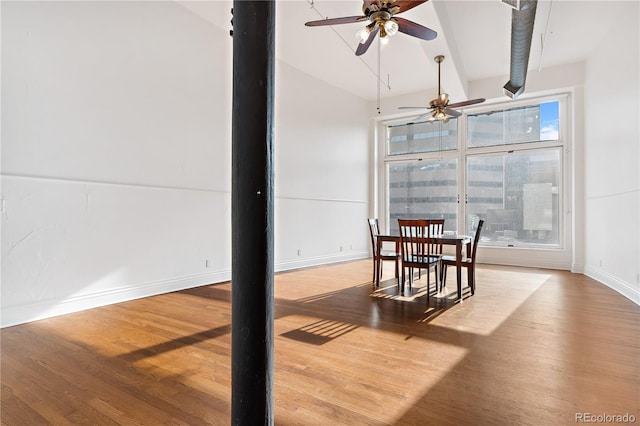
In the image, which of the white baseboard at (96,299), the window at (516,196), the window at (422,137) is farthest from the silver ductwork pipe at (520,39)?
the white baseboard at (96,299)

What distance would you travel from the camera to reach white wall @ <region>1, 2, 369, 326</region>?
3096 millimetres

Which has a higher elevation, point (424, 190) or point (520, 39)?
point (520, 39)

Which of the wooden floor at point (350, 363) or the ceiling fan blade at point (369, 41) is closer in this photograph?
the wooden floor at point (350, 363)

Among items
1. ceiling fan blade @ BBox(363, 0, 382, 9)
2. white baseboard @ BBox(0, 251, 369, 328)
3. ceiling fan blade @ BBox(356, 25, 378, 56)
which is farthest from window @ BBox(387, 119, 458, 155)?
white baseboard @ BBox(0, 251, 369, 328)

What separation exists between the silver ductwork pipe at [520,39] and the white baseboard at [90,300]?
182 inches

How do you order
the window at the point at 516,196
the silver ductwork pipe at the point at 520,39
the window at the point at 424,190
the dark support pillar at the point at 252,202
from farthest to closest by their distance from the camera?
the window at the point at 424,190 → the window at the point at 516,196 → the silver ductwork pipe at the point at 520,39 → the dark support pillar at the point at 252,202

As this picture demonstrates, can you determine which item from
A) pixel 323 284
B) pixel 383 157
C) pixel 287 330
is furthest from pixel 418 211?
pixel 287 330

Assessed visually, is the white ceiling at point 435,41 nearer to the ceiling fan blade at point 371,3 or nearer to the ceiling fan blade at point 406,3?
the ceiling fan blade at point 406,3

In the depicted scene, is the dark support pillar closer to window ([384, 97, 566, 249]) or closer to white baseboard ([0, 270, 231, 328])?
white baseboard ([0, 270, 231, 328])

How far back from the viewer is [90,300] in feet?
11.6

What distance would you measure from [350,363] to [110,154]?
331 cm

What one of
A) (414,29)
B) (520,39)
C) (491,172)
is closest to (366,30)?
(414,29)

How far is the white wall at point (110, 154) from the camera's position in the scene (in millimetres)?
3096

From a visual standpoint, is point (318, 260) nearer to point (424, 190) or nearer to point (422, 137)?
point (424, 190)
